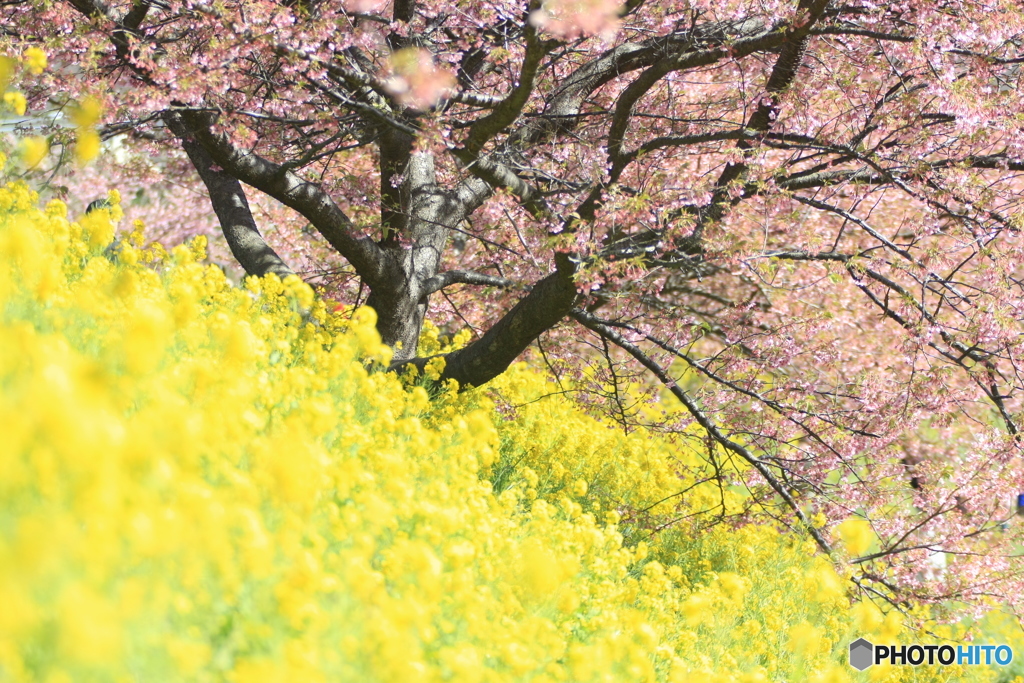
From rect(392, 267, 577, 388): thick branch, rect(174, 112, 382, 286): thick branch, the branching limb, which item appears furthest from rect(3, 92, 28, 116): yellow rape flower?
the branching limb

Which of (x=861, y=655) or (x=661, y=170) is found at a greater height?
(x=661, y=170)

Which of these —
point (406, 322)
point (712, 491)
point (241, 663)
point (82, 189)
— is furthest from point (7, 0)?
point (82, 189)

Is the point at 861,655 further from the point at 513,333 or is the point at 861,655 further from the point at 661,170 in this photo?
the point at 661,170

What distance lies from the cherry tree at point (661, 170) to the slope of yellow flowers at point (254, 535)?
0.91 m

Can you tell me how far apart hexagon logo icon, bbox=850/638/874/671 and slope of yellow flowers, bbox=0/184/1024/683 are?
16 centimetres

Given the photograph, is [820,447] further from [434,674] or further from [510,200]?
[434,674]

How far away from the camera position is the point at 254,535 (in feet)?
7.70

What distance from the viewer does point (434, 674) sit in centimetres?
281

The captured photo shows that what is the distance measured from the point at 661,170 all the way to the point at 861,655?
13.8 feet

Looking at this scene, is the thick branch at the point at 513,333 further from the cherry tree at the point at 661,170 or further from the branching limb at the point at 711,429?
the branching limb at the point at 711,429

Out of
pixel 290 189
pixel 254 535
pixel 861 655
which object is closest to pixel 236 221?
pixel 290 189

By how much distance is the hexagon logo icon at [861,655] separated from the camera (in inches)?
223

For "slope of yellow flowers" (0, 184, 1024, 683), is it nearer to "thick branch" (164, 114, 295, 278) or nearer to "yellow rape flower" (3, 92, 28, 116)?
"yellow rape flower" (3, 92, 28, 116)

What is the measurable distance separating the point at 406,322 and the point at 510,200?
135 cm
